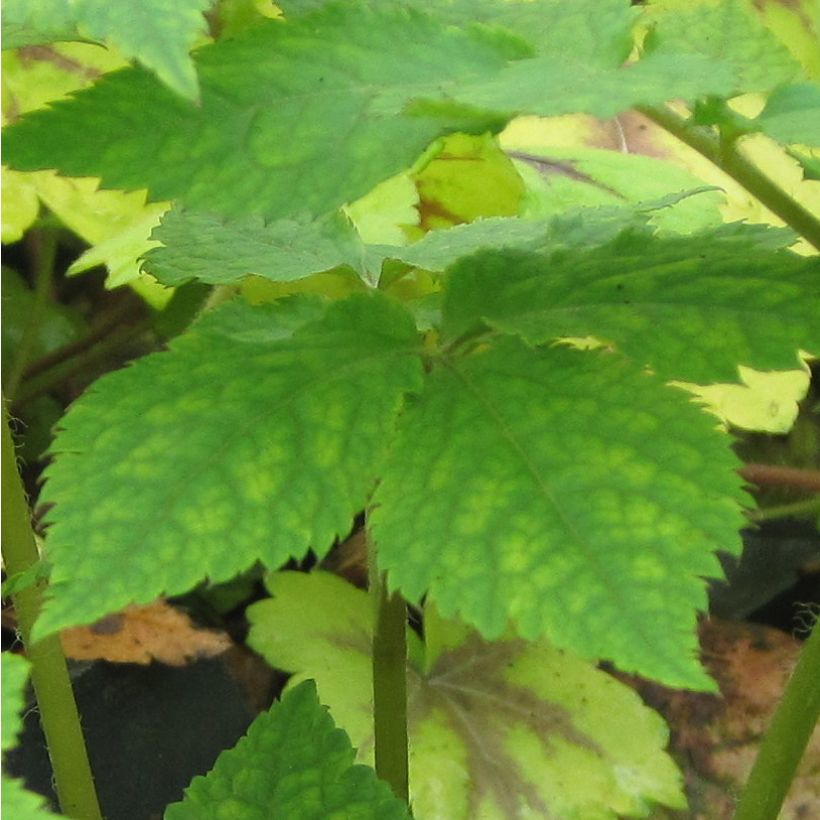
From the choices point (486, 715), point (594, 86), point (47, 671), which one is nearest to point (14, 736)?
point (594, 86)

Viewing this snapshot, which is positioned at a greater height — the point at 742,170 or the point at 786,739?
the point at 742,170

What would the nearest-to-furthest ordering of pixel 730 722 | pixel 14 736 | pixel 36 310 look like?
pixel 14 736, pixel 730 722, pixel 36 310

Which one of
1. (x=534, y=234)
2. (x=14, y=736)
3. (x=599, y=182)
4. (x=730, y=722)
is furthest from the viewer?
(x=730, y=722)

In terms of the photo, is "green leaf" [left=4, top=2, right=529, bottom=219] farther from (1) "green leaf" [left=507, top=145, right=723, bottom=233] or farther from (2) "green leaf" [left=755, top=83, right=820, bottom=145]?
(1) "green leaf" [left=507, top=145, right=723, bottom=233]

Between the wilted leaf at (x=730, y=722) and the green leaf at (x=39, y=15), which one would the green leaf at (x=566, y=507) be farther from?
the wilted leaf at (x=730, y=722)

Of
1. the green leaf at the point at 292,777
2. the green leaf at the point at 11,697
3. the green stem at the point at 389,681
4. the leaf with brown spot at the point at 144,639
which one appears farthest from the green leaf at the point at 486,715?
the green leaf at the point at 11,697

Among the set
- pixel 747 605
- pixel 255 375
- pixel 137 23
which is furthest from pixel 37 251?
pixel 137 23

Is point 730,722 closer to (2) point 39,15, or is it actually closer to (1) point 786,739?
(1) point 786,739
